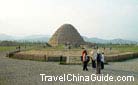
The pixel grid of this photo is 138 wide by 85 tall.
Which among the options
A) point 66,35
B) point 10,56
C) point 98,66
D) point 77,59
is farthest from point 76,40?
point 98,66

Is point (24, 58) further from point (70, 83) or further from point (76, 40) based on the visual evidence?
point (76, 40)

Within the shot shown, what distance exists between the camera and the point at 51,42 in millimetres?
99375

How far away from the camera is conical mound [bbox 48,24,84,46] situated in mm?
97375

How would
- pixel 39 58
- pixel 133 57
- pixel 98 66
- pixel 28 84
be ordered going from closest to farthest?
pixel 28 84 < pixel 98 66 < pixel 39 58 < pixel 133 57

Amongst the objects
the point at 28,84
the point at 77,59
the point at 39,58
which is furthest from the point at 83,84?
the point at 39,58

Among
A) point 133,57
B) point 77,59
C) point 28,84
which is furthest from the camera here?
point 133,57

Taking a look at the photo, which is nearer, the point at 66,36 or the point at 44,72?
the point at 44,72

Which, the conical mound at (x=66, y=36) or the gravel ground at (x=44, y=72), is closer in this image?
the gravel ground at (x=44, y=72)

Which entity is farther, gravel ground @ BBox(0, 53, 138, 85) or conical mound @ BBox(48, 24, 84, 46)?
conical mound @ BBox(48, 24, 84, 46)

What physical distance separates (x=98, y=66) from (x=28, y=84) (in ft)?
19.1

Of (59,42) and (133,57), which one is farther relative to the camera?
(59,42)

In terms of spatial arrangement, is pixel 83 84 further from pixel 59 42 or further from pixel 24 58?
pixel 59 42

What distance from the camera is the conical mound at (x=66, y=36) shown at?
97.4m

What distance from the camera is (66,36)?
327ft
